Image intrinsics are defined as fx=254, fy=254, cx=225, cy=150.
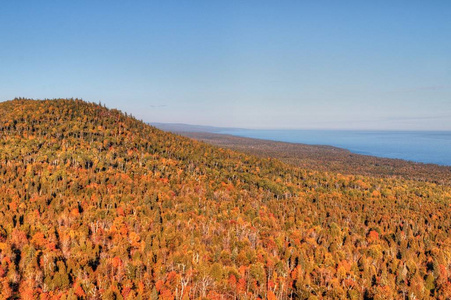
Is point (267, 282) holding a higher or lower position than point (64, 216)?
lower

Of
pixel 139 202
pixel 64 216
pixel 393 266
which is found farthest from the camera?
pixel 139 202

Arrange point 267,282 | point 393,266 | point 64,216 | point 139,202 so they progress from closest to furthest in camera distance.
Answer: point 267,282
point 393,266
point 64,216
point 139,202

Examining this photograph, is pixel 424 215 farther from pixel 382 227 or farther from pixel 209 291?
pixel 209 291

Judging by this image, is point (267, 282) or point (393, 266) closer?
point (267, 282)

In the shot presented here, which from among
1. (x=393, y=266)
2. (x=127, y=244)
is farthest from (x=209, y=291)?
(x=393, y=266)

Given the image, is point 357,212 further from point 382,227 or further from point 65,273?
point 65,273

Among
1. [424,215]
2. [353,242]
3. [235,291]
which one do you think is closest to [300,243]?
[353,242]
